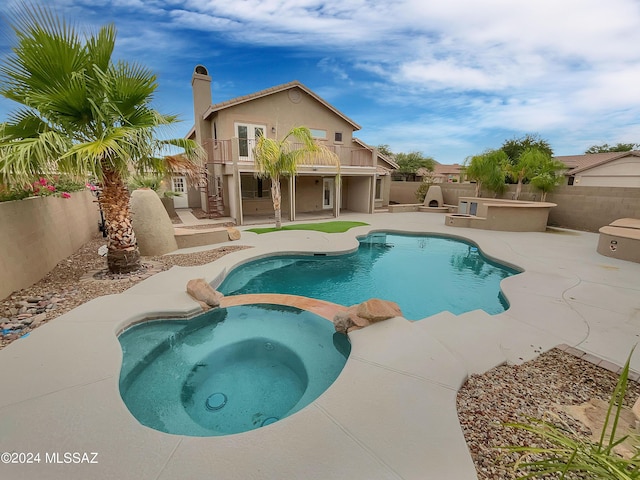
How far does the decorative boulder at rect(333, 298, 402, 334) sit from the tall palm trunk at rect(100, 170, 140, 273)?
17.9 ft

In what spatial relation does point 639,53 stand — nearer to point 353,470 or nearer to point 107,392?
point 353,470

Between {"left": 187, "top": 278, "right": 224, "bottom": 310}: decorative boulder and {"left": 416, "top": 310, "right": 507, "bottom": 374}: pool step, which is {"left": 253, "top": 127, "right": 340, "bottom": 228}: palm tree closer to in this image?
{"left": 187, "top": 278, "right": 224, "bottom": 310}: decorative boulder

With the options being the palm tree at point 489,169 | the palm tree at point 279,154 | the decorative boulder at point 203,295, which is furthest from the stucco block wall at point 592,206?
the decorative boulder at point 203,295

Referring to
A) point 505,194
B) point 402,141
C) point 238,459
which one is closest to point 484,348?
point 238,459

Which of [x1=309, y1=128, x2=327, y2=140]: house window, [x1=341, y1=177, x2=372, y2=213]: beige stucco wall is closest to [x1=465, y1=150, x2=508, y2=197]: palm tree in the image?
[x1=341, y1=177, x2=372, y2=213]: beige stucco wall

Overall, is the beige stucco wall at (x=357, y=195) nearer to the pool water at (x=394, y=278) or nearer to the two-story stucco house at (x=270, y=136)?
the two-story stucco house at (x=270, y=136)

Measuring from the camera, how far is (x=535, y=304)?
6.04 m

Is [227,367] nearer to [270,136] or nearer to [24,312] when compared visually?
[24,312]

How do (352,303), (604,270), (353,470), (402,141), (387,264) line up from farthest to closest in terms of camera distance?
(402,141)
(387,264)
(604,270)
(352,303)
(353,470)

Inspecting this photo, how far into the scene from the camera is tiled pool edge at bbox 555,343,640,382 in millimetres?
3890

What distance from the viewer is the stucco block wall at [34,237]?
18.6 feet

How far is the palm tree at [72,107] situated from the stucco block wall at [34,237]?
1.32 m

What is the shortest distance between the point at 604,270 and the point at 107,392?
1165 cm

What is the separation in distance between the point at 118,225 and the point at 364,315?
6.09 metres
